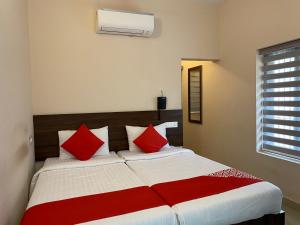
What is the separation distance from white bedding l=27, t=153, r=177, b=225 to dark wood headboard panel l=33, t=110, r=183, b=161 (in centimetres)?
27

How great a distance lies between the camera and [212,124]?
428 cm

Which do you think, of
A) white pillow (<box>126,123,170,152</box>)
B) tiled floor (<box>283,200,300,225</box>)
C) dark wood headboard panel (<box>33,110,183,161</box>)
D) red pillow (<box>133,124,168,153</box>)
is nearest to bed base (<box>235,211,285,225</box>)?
tiled floor (<box>283,200,300,225</box>)

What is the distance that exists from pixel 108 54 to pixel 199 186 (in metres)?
2.29

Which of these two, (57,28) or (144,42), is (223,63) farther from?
(57,28)

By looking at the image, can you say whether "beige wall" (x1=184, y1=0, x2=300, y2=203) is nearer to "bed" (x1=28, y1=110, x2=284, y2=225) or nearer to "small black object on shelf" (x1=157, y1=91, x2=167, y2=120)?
"bed" (x1=28, y1=110, x2=284, y2=225)

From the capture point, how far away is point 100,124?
3338 millimetres

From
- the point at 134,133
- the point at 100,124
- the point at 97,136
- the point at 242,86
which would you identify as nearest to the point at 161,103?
the point at 134,133

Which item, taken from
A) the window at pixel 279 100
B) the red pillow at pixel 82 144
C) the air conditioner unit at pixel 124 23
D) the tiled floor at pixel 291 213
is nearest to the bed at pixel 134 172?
the red pillow at pixel 82 144

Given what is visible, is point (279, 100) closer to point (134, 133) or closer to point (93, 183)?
point (134, 133)

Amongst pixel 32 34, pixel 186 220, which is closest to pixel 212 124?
pixel 186 220

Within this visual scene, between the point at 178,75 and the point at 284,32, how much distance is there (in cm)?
156

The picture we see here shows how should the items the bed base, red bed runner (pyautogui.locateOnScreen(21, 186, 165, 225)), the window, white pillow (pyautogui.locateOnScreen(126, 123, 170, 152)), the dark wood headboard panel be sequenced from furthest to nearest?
1. white pillow (pyautogui.locateOnScreen(126, 123, 170, 152))
2. the dark wood headboard panel
3. the window
4. the bed base
5. red bed runner (pyautogui.locateOnScreen(21, 186, 165, 225))

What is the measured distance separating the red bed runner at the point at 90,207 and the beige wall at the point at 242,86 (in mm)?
2050

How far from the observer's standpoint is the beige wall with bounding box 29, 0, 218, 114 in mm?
3133
